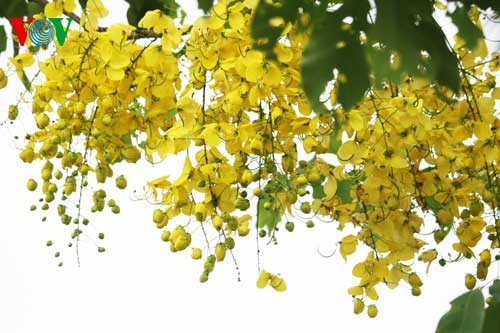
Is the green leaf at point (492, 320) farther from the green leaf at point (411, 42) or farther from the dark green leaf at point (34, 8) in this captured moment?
the dark green leaf at point (34, 8)

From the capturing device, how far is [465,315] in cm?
86

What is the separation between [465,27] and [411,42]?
6 cm

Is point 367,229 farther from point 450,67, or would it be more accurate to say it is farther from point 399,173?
point 450,67

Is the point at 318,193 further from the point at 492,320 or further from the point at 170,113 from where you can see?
the point at 492,320

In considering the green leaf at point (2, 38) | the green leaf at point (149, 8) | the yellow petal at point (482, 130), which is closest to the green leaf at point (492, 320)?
the yellow petal at point (482, 130)

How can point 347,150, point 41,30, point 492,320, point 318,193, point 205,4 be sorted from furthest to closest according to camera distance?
point 318,193, point 41,30, point 347,150, point 492,320, point 205,4

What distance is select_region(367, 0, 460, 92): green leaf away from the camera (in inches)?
20.9

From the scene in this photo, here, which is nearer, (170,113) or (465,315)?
(465,315)

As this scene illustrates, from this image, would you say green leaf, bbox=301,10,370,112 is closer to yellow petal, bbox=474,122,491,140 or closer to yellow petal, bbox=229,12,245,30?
yellow petal, bbox=229,12,245,30

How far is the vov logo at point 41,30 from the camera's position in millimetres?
1005

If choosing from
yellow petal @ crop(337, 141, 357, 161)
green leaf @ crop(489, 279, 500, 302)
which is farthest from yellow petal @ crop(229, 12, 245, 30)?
green leaf @ crop(489, 279, 500, 302)

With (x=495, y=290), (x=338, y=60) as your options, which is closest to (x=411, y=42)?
(x=338, y=60)

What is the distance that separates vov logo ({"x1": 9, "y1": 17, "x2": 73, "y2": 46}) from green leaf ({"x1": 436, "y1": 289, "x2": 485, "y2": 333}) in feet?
1.76

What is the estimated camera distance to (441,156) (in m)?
0.96
